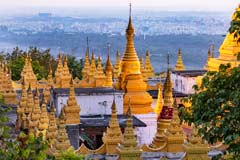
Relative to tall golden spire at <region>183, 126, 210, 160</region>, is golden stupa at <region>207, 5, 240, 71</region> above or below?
above

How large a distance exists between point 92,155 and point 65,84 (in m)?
15.5

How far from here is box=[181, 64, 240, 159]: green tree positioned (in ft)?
39.1

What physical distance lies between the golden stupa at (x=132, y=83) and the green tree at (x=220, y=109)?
1288 centimetres

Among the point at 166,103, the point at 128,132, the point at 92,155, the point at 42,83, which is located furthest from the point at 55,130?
the point at 42,83

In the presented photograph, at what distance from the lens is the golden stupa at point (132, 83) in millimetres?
25797

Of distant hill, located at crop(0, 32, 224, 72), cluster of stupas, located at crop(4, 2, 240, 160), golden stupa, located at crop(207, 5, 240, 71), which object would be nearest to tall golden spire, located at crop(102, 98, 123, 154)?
cluster of stupas, located at crop(4, 2, 240, 160)

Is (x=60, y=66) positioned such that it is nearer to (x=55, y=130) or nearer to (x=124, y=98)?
(x=124, y=98)

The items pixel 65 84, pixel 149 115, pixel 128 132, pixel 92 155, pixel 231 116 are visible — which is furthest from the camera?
pixel 65 84

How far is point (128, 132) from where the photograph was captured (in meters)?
15.8

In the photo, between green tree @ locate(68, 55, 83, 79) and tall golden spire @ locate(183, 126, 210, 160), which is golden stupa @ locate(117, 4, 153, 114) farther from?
green tree @ locate(68, 55, 83, 79)

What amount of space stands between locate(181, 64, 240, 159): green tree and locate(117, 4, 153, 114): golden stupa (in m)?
12.9

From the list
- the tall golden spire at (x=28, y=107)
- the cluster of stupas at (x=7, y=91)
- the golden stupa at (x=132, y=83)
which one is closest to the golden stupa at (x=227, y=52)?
the golden stupa at (x=132, y=83)

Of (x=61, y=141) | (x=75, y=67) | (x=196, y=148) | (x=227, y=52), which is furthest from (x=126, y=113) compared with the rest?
(x=75, y=67)

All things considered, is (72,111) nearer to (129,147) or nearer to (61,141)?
(61,141)
